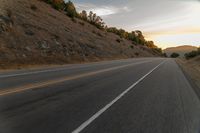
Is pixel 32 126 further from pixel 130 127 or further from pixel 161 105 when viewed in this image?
pixel 161 105

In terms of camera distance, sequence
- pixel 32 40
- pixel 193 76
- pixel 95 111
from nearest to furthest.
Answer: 1. pixel 95 111
2. pixel 193 76
3. pixel 32 40

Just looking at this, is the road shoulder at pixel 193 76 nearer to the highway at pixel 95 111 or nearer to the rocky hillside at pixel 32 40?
the highway at pixel 95 111

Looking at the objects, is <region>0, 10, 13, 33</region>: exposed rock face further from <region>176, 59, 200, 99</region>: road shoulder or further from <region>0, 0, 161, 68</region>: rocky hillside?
<region>176, 59, 200, 99</region>: road shoulder

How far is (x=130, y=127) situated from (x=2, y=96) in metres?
4.89

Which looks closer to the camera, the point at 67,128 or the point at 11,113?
the point at 67,128

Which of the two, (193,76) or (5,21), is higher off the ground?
(5,21)

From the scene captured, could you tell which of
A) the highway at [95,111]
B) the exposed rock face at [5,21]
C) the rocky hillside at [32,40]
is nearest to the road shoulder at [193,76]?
the highway at [95,111]

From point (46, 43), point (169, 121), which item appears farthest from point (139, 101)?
point (46, 43)

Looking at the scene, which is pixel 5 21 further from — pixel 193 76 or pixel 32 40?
pixel 193 76

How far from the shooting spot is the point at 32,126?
20.8 ft

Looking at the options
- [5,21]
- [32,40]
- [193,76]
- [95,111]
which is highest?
[5,21]

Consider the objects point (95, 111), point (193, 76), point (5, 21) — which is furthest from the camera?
point (5, 21)

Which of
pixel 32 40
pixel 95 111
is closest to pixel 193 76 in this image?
pixel 95 111

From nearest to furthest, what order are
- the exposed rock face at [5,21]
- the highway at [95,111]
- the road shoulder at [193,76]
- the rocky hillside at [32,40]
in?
the highway at [95,111] → the road shoulder at [193,76] → the rocky hillside at [32,40] → the exposed rock face at [5,21]
